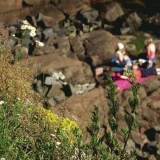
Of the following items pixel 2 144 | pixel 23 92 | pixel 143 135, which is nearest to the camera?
pixel 2 144

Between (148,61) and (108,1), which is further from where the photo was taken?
(108,1)

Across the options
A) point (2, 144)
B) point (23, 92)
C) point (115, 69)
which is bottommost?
→ point (115, 69)

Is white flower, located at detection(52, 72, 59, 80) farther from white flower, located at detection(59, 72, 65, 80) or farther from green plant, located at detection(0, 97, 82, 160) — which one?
green plant, located at detection(0, 97, 82, 160)

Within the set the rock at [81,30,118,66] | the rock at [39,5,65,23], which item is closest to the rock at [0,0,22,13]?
the rock at [39,5,65,23]

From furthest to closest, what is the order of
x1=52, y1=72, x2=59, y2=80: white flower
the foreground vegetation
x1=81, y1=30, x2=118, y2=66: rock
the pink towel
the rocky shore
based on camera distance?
x1=81, y1=30, x2=118, y2=66: rock < x1=52, y1=72, x2=59, y2=80: white flower < the pink towel < the rocky shore < the foreground vegetation

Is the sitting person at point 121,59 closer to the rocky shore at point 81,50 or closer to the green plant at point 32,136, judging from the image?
the rocky shore at point 81,50

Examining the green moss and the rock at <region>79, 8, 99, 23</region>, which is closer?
the green moss

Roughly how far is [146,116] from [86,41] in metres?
5.76

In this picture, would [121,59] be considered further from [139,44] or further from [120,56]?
[139,44]

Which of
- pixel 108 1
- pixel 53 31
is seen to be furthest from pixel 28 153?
pixel 108 1

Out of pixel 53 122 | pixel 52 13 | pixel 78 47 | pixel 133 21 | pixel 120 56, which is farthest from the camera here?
pixel 52 13

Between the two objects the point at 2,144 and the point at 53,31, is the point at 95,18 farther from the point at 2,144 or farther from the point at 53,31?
the point at 2,144

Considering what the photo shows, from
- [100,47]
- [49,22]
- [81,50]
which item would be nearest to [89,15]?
[49,22]

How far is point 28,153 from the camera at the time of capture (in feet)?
14.4
